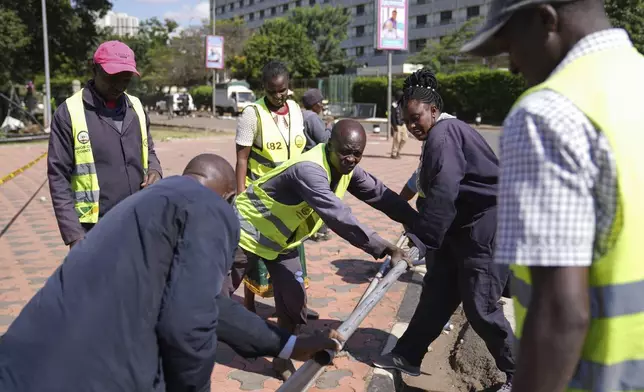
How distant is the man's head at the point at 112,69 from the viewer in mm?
3547

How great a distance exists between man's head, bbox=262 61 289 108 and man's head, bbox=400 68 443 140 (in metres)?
1.66

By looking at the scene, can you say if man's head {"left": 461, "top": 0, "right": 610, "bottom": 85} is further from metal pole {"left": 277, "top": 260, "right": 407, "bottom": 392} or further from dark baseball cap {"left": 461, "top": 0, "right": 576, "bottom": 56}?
metal pole {"left": 277, "top": 260, "right": 407, "bottom": 392}

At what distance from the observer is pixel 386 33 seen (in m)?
19.7

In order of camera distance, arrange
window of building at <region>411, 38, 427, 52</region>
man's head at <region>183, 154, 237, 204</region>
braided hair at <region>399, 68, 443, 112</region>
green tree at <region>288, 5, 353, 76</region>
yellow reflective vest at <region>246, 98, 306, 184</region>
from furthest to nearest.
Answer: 1. green tree at <region>288, 5, 353, 76</region>
2. window of building at <region>411, 38, 427, 52</region>
3. yellow reflective vest at <region>246, 98, 306, 184</region>
4. braided hair at <region>399, 68, 443, 112</region>
5. man's head at <region>183, 154, 237, 204</region>

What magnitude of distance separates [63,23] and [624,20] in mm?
25826

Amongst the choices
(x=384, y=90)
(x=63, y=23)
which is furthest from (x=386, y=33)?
(x=384, y=90)

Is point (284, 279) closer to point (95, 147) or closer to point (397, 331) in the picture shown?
point (397, 331)

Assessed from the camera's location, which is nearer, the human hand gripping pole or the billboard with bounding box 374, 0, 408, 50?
the human hand gripping pole

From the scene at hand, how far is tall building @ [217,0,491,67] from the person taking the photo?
6100 centimetres

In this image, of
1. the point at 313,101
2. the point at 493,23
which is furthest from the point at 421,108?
the point at 313,101

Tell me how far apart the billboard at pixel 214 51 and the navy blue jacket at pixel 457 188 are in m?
32.3

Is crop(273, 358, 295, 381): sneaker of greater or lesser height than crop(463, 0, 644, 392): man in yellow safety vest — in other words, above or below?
below

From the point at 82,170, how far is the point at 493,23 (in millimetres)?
2855

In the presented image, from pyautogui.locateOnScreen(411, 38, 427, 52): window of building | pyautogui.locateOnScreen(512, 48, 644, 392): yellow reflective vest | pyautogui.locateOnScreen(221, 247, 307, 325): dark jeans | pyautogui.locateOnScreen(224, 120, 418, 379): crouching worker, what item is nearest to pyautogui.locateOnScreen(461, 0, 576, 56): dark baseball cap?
pyautogui.locateOnScreen(512, 48, 644, 392): yellow reflective vest
